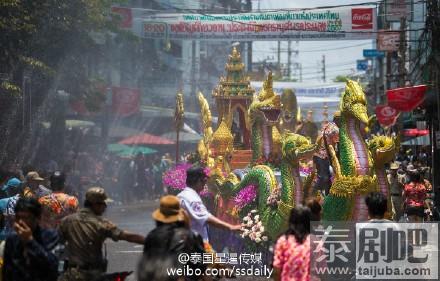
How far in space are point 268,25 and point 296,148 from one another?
62.2 ft

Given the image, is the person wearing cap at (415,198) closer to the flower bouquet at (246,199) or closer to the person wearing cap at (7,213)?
the flower bouquet at (246,199)

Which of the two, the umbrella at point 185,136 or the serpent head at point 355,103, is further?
the umbrella at point 185,136

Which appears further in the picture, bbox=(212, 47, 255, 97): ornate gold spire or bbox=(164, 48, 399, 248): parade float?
bbox=(212, 47, 255, 97): ornate gold spire

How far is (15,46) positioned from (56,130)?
31.6 feet

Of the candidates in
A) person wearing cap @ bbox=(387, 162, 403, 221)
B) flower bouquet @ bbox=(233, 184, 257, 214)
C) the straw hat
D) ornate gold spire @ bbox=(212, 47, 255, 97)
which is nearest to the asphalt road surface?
flower bouquet @ bbox=(233, 184, 257, 214)

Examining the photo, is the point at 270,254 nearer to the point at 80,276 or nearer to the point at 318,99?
the point at 80,276

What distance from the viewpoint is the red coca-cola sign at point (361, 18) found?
3038cm

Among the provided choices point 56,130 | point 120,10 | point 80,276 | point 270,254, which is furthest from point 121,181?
point 80,276

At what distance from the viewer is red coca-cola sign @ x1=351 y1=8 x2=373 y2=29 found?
1196 inches

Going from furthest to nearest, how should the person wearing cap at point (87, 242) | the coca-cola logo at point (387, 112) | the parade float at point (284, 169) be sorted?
1. the coca-cola logo at point (387, 112)
2. the parade float at point (284, 169)
3. the person wearing cap at point (87, 242)

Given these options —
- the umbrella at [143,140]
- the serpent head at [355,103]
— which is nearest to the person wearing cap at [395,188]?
the serpent head at [355,103]

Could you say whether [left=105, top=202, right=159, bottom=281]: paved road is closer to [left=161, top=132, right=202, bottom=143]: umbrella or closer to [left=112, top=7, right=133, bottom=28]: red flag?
[left=112, top=7, right=133, bottom=28]: red flag

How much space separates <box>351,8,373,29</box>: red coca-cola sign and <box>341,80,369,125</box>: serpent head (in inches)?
700

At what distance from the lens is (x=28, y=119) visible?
19.8 meters
